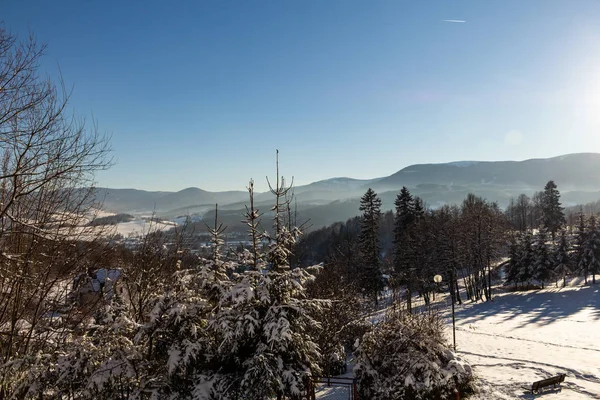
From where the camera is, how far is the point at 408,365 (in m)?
12.4

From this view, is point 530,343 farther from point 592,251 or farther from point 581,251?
point 581,251

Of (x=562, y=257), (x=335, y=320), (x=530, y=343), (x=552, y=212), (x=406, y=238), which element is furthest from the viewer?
(x=552, y=212)

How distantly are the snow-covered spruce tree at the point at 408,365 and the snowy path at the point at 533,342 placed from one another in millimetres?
1488

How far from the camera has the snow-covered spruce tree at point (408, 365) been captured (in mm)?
12086

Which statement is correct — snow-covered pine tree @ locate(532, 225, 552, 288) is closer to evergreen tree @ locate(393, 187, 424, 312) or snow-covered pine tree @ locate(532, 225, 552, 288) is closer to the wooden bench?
evergreen tree @ locate(393, 187, 424, 312)

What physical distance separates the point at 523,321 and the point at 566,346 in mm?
8158

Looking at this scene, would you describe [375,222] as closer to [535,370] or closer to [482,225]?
[482,225]

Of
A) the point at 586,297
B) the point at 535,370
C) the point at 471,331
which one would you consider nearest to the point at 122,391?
the point at 535,370

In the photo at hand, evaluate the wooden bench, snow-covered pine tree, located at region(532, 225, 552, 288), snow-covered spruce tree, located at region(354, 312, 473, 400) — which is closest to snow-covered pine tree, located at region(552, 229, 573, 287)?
snow-covered pine tree, located at region(532, 225, 552, 288)

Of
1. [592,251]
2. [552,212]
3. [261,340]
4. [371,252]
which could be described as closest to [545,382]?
[261,340]

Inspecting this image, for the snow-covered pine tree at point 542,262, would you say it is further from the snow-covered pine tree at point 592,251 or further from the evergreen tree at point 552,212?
the evergreen tree at point 552,212

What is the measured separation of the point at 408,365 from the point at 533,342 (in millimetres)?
14227

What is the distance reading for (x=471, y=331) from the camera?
80.9ft

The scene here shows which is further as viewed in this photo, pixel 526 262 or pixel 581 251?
pixel 581 251
